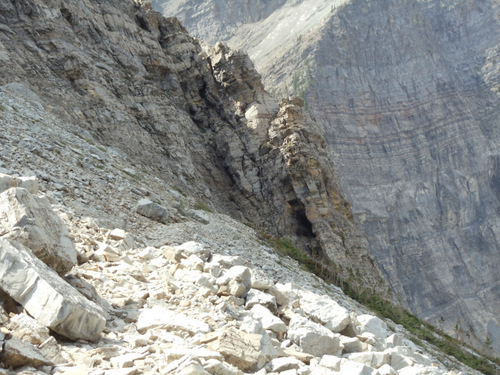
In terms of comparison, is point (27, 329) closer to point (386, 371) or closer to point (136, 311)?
point (136, 311)

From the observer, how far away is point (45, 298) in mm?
5121

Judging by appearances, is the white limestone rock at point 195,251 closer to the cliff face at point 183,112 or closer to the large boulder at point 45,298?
the large boulder at point 45,298

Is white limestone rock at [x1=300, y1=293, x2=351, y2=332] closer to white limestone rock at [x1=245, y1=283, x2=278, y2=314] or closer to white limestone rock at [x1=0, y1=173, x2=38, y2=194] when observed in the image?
white limestone rock at [x1=245, y1=283, x2=278, y2=314]

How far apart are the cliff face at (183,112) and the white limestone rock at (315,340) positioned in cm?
1786

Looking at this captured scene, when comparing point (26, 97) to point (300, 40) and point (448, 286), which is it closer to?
point (448, 286)

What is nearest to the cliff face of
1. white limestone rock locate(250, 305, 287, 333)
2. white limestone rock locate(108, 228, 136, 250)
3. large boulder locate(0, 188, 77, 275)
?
white limestone rock locate(108, 228, 136, 250)

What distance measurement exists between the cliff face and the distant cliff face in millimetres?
58905

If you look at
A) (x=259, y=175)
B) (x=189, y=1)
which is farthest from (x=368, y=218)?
(x=189, y=1)

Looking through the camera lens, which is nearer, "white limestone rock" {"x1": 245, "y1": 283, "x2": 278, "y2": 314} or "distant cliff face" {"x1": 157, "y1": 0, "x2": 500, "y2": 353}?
"white limestone rock" {"x1": 245, "y1": 283, "x2": 278, "y2": 314}

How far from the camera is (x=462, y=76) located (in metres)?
121

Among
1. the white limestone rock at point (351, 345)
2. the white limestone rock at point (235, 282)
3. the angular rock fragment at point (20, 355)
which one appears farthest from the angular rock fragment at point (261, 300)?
the angular rock fragment at point (20, 355)

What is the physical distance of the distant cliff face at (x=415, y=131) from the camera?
299 feet

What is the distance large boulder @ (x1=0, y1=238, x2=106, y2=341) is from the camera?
5078 millimetres

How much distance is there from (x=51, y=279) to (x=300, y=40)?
11661cm
